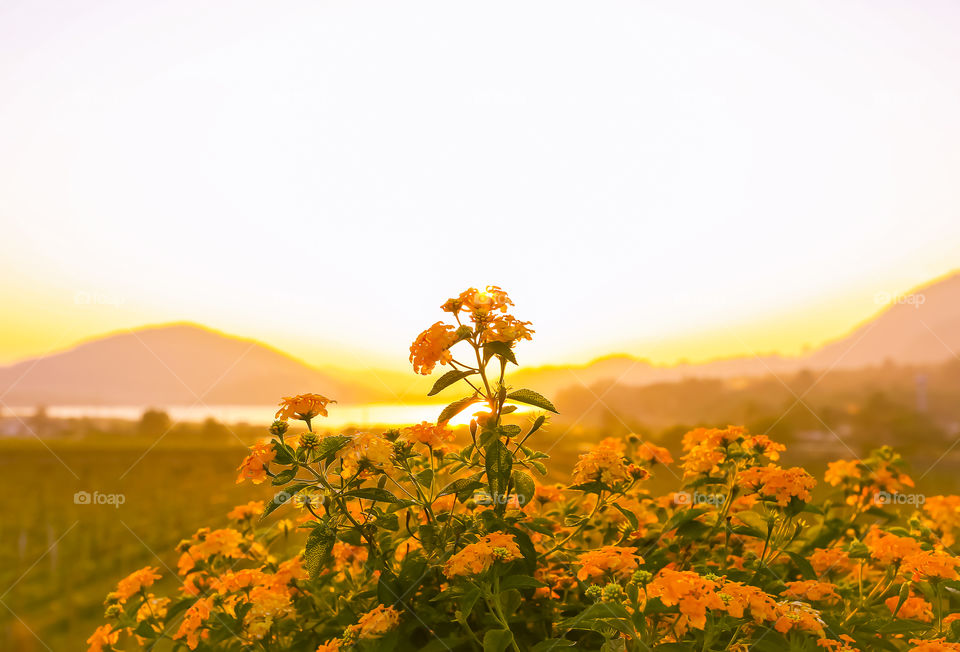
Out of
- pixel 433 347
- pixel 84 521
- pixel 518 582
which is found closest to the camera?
pixel 518 582

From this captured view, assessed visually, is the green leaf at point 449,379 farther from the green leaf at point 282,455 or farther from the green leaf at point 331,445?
the green leaf at point 282,455

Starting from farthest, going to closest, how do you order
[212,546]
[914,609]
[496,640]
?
[212,546] < [914,609] < [496,640]

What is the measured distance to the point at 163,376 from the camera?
595cm

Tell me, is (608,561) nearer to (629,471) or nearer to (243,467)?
(629,471)

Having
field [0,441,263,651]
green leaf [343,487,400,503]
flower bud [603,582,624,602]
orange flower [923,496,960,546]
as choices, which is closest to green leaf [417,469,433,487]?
green leaf [343,487,400,503]

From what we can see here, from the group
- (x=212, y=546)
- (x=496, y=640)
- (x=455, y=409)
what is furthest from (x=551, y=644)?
(x=212, y=546)

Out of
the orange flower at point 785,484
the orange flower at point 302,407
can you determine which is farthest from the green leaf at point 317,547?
the orange flower at point 785,484

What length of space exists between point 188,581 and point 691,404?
211 inches

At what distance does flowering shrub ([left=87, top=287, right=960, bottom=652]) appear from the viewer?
5.01 feet

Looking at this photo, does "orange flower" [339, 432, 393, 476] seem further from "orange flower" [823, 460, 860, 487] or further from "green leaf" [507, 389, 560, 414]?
"orange flower" [823, 460, 860, 487]

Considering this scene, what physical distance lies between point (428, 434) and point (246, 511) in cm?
108

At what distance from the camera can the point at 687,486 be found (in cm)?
234

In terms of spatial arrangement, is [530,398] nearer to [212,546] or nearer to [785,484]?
[785,484]

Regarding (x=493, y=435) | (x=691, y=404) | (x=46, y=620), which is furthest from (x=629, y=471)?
(x=46, y=620)
